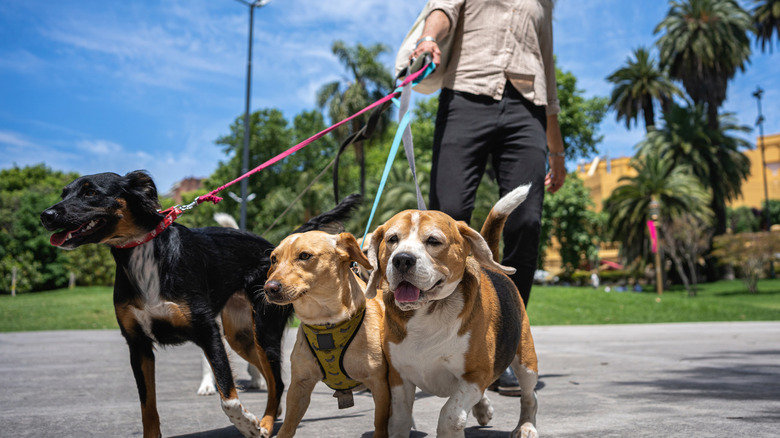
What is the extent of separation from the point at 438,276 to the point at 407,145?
1456 mm

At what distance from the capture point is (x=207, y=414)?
3.84 metres

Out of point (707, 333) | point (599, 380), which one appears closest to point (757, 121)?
point (707, 333)

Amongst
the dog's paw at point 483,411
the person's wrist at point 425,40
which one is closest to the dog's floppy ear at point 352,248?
the dog's paw at point 483,411

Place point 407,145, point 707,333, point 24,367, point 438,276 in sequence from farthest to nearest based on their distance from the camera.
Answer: point 707,333, point 24,367, point 407,145, point 438,276

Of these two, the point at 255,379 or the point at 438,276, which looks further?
the point at 255,379

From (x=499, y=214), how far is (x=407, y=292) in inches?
34.0

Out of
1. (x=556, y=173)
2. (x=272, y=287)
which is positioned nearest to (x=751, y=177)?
(x=556, y=173)

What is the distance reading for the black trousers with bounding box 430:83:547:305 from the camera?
3961mm

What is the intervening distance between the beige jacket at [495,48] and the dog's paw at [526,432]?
2.13 metres

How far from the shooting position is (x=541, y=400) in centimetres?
414

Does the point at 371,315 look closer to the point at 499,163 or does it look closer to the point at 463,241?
the point at 463,241

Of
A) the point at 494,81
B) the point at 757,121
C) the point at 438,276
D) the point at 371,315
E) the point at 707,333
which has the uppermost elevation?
the point at 757,121

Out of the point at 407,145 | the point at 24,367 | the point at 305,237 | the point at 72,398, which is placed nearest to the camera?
the point at 305,237

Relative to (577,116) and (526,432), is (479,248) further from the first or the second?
(577,116)
